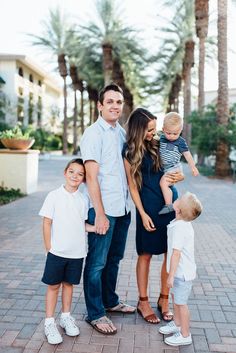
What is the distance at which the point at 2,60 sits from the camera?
36688 mm

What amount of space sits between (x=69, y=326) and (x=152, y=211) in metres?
1.12

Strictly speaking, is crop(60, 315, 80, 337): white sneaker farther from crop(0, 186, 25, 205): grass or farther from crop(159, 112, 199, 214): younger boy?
crop(0, 186, 25, 205): grass

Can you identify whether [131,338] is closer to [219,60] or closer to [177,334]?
[177,334]

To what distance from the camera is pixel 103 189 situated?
3441 mm

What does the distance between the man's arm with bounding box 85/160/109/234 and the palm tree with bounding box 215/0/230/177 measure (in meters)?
15.5

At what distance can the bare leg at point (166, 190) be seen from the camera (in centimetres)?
357

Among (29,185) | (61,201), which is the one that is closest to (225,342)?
(61,201)

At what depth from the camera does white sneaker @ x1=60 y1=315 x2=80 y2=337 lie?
3.45 m

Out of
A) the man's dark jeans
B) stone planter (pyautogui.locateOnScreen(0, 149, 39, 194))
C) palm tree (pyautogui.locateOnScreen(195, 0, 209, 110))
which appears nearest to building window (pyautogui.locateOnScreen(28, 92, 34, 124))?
palm tree (pyautogui.locateOnScreen(195, 0, 209, 110))

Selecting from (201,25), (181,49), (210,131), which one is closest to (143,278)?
(210,131)

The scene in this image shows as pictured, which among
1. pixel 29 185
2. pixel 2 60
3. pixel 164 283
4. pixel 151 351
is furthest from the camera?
pixel 2 60

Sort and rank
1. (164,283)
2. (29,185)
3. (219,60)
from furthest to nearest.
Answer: (219,60)
(29,185)
(164,283)

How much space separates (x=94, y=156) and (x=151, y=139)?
0.56 metres

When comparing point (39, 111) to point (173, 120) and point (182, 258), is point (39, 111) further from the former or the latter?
point (182, 258)
